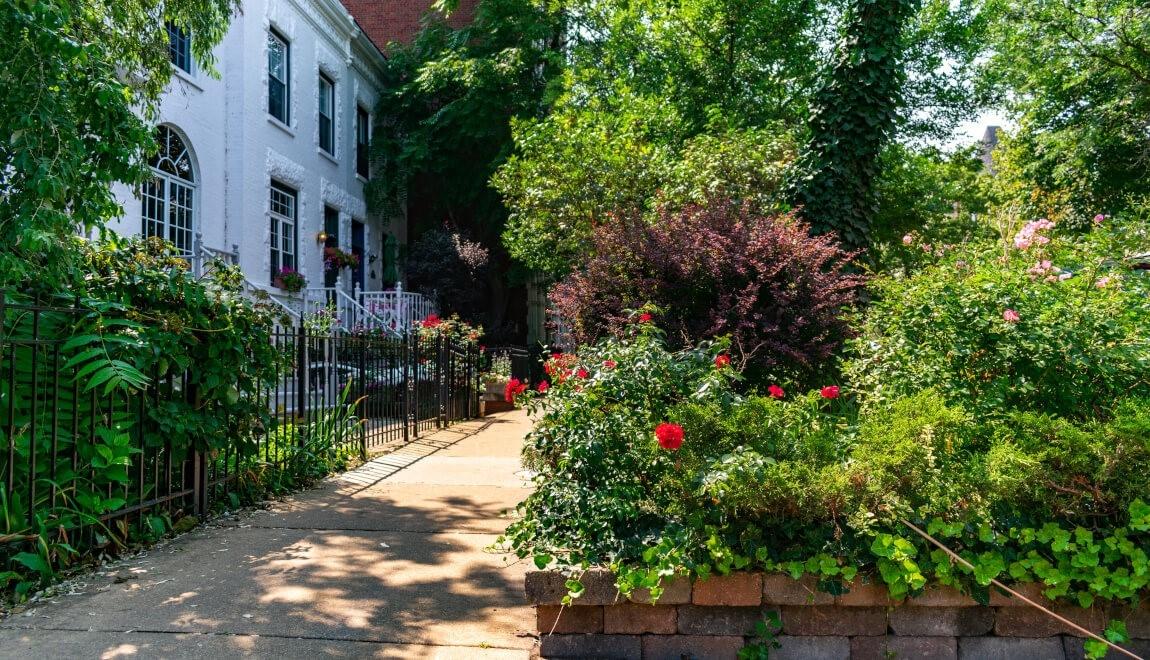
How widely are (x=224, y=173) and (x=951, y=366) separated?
12.8 metres

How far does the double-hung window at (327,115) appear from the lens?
18.7m

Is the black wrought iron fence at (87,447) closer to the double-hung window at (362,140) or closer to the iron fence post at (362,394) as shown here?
the iron fence post at (362,394)

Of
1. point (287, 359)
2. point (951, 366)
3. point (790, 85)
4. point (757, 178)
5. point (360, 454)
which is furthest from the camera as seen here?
point (790, 85)

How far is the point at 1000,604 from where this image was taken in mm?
3467

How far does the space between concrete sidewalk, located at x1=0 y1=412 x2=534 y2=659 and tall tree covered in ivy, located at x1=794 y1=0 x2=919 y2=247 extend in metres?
5.56

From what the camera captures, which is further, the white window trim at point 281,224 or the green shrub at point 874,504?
the white window trim at point 281,224

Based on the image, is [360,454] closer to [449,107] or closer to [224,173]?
[224,173]

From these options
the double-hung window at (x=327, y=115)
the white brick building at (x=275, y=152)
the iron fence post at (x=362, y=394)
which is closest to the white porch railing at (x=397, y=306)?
the white brick building at (x=275, y=152)

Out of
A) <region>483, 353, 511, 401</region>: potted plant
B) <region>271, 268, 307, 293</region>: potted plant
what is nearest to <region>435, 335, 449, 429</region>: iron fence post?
<region>483, 353, 511, 401</region>: potted plant

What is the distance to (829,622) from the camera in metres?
3.49

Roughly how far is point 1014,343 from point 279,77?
15.4m

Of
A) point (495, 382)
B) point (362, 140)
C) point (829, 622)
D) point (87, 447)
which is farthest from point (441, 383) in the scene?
point (362, 140)

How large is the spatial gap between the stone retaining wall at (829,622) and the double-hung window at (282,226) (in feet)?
44.9

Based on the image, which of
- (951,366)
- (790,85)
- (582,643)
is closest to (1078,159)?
(790,85)
